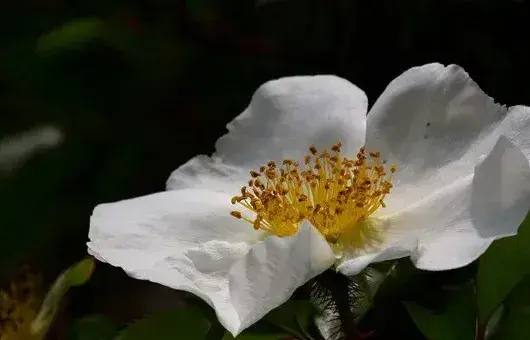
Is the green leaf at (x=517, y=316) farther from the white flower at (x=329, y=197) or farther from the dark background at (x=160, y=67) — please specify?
the dark background at (x=160, y=67)

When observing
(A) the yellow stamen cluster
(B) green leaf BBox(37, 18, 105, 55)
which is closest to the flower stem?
(A) the yellow stamen cluster

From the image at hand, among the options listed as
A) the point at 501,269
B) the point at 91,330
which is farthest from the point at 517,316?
the point at 91,330

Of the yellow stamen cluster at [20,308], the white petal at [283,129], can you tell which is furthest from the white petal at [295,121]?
the yellow stamen cluster at [20,308]

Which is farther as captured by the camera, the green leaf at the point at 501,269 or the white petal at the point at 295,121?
the white petal at the point at 295,121

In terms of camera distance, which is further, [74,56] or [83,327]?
[74,56]

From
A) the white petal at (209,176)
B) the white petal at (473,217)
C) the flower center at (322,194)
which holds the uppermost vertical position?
the white petal at (473,217)

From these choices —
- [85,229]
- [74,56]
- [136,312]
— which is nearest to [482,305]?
[74,56]

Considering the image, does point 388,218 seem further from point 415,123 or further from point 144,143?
point 144,143
